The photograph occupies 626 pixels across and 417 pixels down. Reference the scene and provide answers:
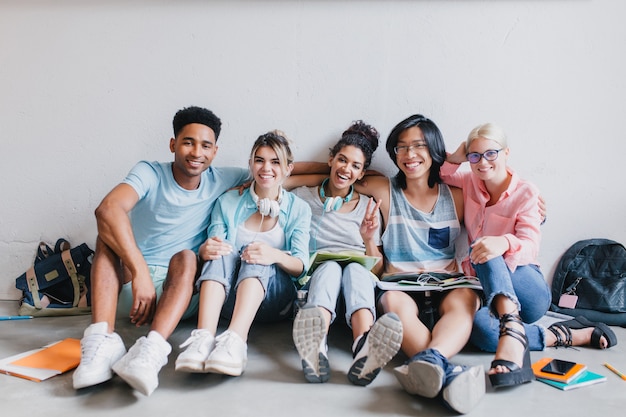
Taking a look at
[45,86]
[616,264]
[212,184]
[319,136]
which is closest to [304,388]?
[212,184]

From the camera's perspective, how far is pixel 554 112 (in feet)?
9.09

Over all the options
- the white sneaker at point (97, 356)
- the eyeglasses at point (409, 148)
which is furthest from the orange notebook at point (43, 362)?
the eyeglasses at point (409, 148)

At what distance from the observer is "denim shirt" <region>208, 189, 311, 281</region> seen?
2250 millimetres

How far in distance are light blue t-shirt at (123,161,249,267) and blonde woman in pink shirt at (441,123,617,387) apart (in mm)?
1285

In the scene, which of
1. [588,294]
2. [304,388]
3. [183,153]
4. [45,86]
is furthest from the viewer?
[45,86]

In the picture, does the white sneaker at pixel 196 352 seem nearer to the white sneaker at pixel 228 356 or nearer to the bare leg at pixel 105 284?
the white sneaker at pixel 228 356

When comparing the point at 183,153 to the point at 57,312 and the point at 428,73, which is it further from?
the point at 428,73

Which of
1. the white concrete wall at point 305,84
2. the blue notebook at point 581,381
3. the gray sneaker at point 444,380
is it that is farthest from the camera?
the white concrete wall at point 305,84

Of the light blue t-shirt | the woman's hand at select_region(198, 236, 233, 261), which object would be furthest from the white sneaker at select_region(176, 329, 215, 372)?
the light blue t-shirt

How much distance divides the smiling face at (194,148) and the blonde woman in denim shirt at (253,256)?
20 cm

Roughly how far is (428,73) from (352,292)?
1457 millimetres

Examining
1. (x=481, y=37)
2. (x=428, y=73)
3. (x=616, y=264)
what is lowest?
(x=616, y=264)

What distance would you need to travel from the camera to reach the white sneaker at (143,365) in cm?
156

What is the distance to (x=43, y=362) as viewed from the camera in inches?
73.7
